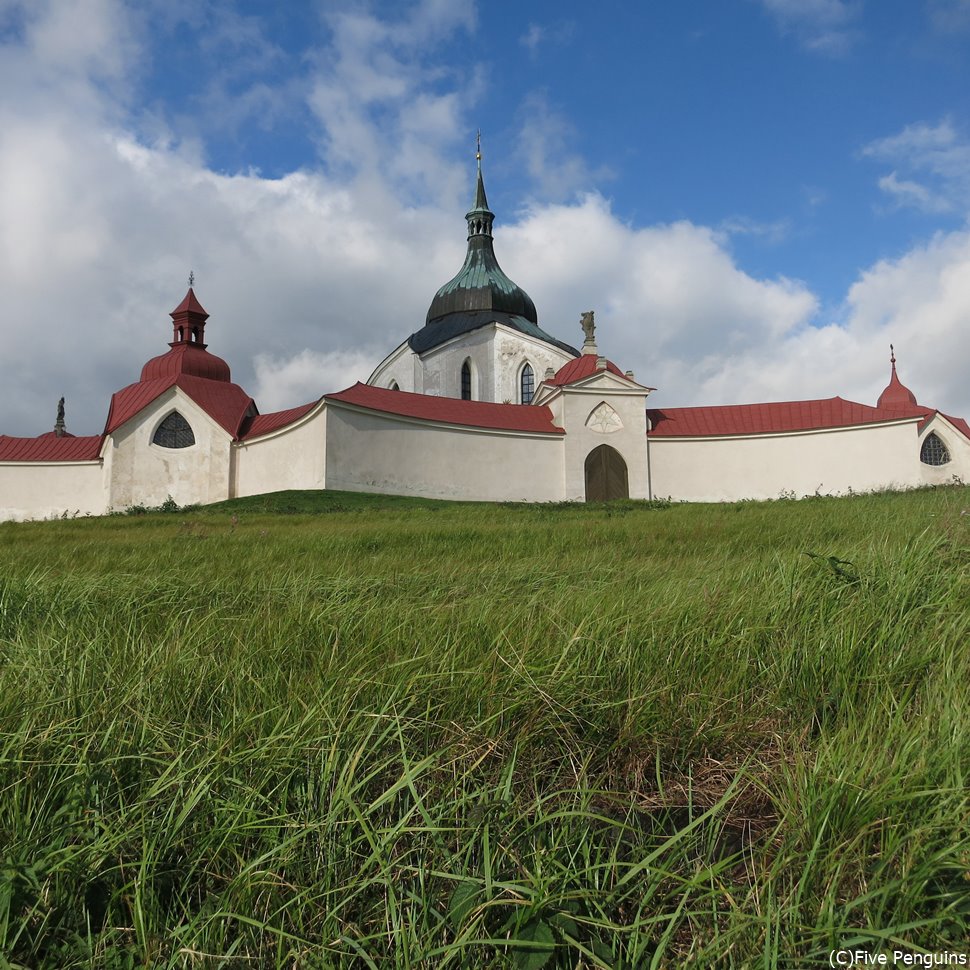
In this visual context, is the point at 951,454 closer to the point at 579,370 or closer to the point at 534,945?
the point at 579,370

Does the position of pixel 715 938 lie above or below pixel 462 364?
below

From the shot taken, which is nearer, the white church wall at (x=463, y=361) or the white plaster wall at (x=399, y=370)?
the white church wall at (x=463, y=361)

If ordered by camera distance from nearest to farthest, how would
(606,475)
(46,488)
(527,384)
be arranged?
(46,488) < (606,475) < (527,384)

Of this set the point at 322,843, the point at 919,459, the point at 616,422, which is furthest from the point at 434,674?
the point at 919,459

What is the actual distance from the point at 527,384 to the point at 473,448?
9595 mm

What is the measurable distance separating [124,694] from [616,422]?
2471 cm

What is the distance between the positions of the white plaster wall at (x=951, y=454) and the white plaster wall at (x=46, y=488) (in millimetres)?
27672

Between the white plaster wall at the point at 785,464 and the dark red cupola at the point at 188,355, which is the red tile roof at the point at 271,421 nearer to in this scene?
the dark red cupola at the point at 188,355

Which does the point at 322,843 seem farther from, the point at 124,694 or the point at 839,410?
the point at 839,410

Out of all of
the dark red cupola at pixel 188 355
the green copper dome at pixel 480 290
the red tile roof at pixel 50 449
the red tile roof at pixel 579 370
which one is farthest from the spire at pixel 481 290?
the red tile roof at pixel 50 449

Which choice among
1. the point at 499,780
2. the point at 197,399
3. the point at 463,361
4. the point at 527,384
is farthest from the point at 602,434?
the point at 499,780

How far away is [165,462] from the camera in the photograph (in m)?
24.5

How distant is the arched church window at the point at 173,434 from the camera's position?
24.8 m

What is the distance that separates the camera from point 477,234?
129 feet
